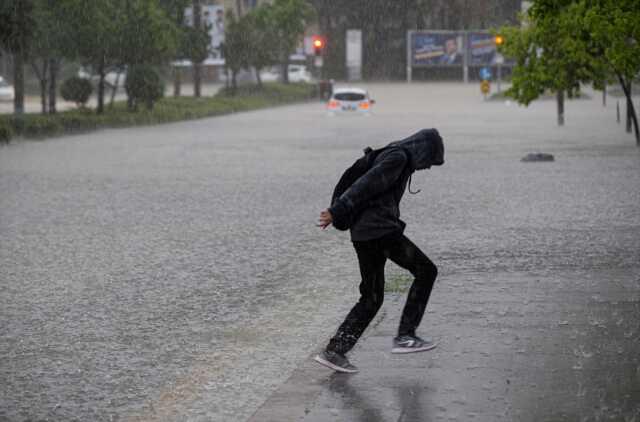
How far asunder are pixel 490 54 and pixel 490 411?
96728 millimetres

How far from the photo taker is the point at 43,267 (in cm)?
1076

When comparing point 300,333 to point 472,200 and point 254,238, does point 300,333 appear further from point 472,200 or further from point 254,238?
point 472,200

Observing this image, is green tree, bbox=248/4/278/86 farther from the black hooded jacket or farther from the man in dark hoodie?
the black hooded jacket

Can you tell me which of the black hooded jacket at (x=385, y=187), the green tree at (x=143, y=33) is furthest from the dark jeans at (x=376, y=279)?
the green tree at (x=143, y=33)

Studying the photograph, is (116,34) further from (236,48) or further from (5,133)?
(236,48)

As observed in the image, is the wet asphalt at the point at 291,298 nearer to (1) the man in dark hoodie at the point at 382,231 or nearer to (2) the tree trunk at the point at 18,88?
(1) the man in dark hoodie at the point at 382,231

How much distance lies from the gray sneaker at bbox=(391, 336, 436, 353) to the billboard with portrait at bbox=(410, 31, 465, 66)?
94988 millimetres

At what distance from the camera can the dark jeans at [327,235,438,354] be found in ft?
21.5

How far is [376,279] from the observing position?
668cm

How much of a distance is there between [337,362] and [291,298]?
2.72 metres

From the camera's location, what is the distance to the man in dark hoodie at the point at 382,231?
248 inches

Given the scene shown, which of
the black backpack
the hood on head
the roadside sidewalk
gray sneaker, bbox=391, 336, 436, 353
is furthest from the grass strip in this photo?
the hood on head

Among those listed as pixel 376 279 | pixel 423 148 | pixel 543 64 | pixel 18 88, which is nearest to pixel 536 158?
pixel 543 64

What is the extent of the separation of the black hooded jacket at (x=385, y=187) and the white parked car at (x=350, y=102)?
39.5 meters
